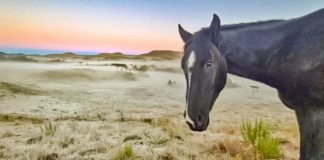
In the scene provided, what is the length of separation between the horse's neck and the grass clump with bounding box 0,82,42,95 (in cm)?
486

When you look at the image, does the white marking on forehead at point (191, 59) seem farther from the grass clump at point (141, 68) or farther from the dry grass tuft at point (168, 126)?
the grass clump at point (141, 68)

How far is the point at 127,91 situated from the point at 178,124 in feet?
8.99

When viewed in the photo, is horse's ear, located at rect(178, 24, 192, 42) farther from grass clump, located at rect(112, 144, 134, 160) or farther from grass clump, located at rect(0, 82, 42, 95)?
grass clump, located at rect(0, 82, 42, 95)

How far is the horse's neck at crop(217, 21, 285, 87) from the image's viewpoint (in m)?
2.46

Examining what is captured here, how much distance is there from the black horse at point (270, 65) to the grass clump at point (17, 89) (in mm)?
4720

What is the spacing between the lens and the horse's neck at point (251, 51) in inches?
96.7

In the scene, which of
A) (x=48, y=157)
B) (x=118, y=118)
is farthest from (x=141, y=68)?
(x=48, y=157)

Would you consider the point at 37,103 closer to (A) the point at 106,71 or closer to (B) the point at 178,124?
(B) the point at 178,124

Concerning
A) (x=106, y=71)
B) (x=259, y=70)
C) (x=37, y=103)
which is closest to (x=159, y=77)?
(x=106, y=71)

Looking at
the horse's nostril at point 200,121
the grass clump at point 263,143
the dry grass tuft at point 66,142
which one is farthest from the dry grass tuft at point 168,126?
the horse's nostril at point 200,121

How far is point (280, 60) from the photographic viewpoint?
239 centimetres

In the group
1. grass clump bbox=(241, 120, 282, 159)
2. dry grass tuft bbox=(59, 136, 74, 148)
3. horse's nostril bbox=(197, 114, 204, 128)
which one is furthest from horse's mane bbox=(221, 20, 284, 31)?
dry grass tuft bbox=(59, 136, 74, 148)

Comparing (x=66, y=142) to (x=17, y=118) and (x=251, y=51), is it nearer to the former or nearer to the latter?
(x=17, y=118)

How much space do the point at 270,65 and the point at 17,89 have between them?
17.0ft
